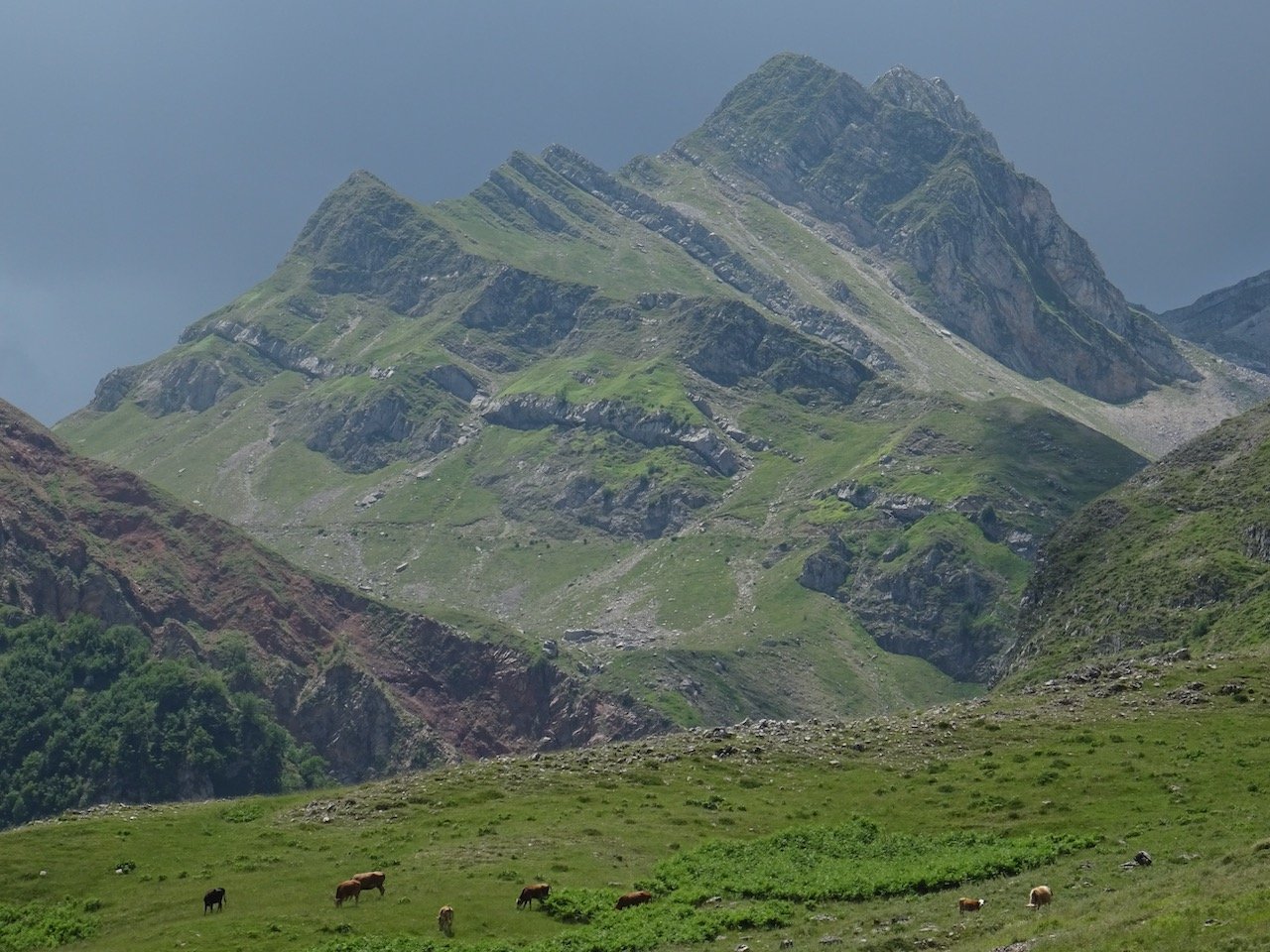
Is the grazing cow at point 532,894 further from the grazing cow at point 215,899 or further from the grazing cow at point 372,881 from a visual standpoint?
the grazing cow at point 215,899

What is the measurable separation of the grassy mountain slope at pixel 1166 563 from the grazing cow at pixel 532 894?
77.3 meters

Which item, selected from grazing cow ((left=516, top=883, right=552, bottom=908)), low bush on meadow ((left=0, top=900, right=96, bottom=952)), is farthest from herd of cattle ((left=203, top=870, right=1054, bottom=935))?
low bush on meadow ((left=0, top=900, right=96, bottom=952))

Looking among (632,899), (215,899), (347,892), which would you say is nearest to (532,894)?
(632,899)

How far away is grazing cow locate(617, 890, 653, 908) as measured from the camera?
63.9m

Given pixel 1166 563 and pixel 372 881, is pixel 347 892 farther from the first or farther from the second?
pixel 1166 563

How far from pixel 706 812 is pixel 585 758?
14869mm

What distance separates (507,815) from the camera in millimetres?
79750

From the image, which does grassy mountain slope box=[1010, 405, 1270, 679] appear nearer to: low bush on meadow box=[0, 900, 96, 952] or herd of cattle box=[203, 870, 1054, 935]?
herd of cattle box=[203, 870, 1054, 935]

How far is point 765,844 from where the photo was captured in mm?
72375

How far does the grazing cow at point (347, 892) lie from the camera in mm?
66375

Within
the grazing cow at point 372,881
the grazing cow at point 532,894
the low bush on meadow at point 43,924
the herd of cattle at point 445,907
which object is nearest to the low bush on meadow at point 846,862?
the herd of cattle at point 445,907

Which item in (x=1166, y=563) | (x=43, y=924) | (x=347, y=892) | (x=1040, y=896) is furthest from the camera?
(x=1166, y=563)

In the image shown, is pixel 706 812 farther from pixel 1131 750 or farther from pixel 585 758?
pixel 1131 750

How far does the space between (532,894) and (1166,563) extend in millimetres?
107487
